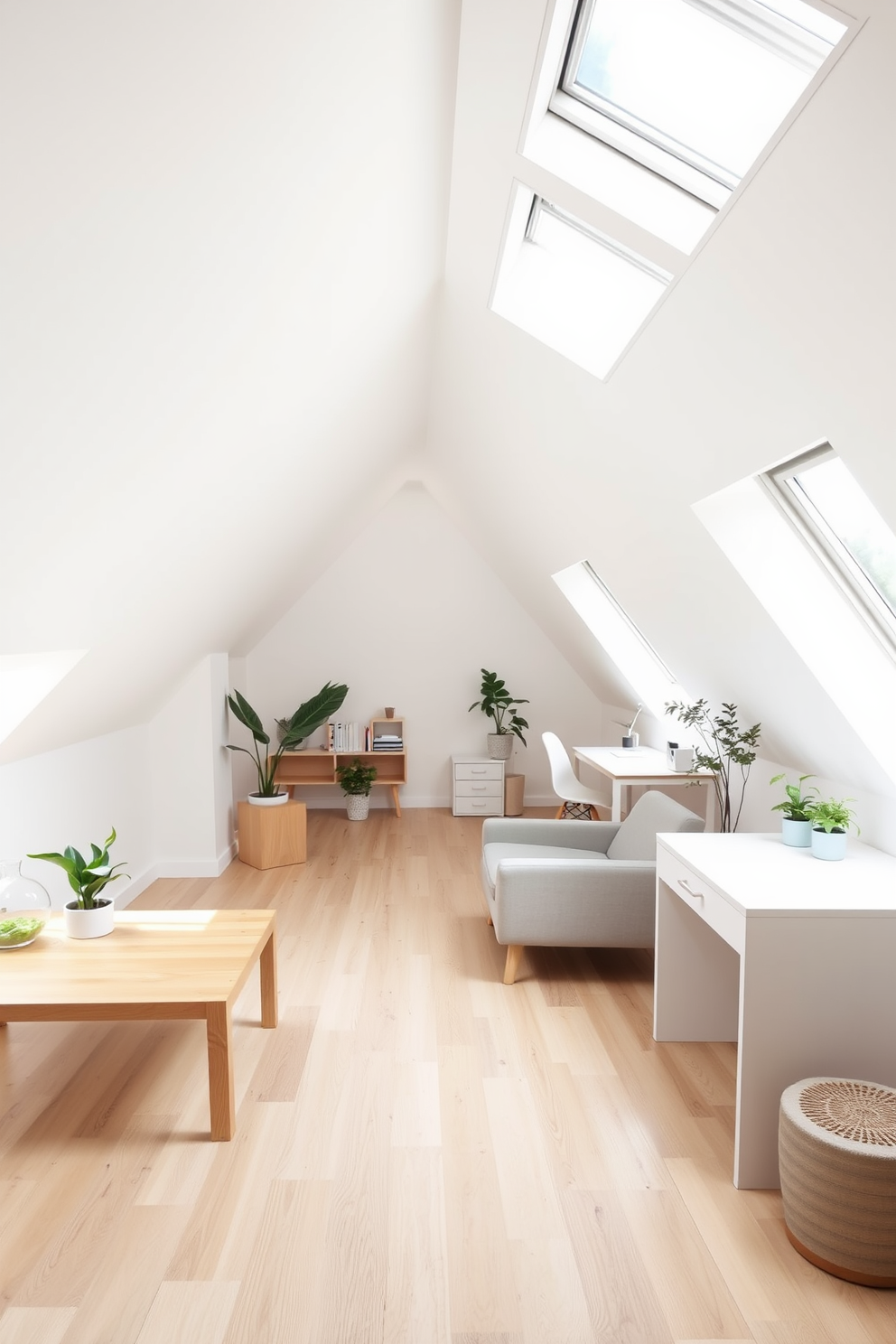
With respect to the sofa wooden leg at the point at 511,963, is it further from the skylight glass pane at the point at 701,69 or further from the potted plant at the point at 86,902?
the skylight glass pane at the point at 701,69

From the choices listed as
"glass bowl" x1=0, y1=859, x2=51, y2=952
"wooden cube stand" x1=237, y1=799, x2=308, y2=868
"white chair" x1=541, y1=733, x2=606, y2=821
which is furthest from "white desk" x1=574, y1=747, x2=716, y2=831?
"glass bowl" x1=0, y1=859, x2=51, y2=952

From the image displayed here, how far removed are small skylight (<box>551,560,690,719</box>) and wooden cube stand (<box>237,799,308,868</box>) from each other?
2226mm

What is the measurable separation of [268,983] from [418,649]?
4.52 m

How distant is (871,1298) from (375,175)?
3014 mm

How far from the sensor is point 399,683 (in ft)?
25.2

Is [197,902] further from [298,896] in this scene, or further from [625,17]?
[625,17]

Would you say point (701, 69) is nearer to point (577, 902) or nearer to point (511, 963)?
point (577, 902)

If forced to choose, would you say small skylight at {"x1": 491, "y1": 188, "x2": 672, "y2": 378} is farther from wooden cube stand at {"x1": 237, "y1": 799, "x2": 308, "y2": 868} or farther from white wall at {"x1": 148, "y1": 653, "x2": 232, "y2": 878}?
wooden cube stand at {"x1": 237, "y1": 799, "x2": 308, "y2": 868}

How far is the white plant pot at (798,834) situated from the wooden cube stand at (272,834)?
3403 millimetres

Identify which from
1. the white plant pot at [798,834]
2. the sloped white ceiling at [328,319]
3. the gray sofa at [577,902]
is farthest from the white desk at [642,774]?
the white plant pot at [798,834]

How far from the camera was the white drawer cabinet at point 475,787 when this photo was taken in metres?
7.30

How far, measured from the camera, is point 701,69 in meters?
1.88

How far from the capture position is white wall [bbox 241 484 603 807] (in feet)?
25.0

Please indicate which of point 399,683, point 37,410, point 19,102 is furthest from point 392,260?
point 399,683
